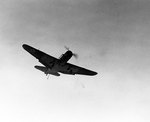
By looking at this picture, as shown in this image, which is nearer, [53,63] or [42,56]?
[53,63]

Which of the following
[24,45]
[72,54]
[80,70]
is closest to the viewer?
[72,54]

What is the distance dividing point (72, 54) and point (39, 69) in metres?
7.32

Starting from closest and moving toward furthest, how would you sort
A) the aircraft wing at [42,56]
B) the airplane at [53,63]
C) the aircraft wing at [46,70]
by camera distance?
the airplane at [53,63]
the aircraft wing at [42,56]
the aircraft wing at [46,70]

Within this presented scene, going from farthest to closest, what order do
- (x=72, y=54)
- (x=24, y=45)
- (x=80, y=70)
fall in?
1. (x=80, y=70)
2. (x=24, y=45)
3. (x=72, y=54)

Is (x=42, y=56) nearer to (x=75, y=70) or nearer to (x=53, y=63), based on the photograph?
(x=53, y=63)

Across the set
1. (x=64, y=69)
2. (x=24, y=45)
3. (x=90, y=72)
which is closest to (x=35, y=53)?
(x=24, y=45)

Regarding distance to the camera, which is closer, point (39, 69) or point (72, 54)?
point (72, 54)

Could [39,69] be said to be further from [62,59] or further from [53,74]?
[62,59]

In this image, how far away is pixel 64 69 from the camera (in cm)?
4625

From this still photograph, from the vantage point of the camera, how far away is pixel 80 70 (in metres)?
49.7

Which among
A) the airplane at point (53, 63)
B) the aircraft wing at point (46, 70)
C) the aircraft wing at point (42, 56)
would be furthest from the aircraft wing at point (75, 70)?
the aircraft wing at point (42, 56)

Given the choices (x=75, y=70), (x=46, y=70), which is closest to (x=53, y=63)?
(x=46, y=70)

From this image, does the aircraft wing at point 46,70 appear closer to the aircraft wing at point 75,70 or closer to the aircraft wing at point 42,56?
the aircraft wing at point 42,56

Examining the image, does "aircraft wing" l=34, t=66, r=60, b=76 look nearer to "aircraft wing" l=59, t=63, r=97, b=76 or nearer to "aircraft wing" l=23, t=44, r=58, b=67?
"aircraft wing" l=23, t=44, r=58, b=67
